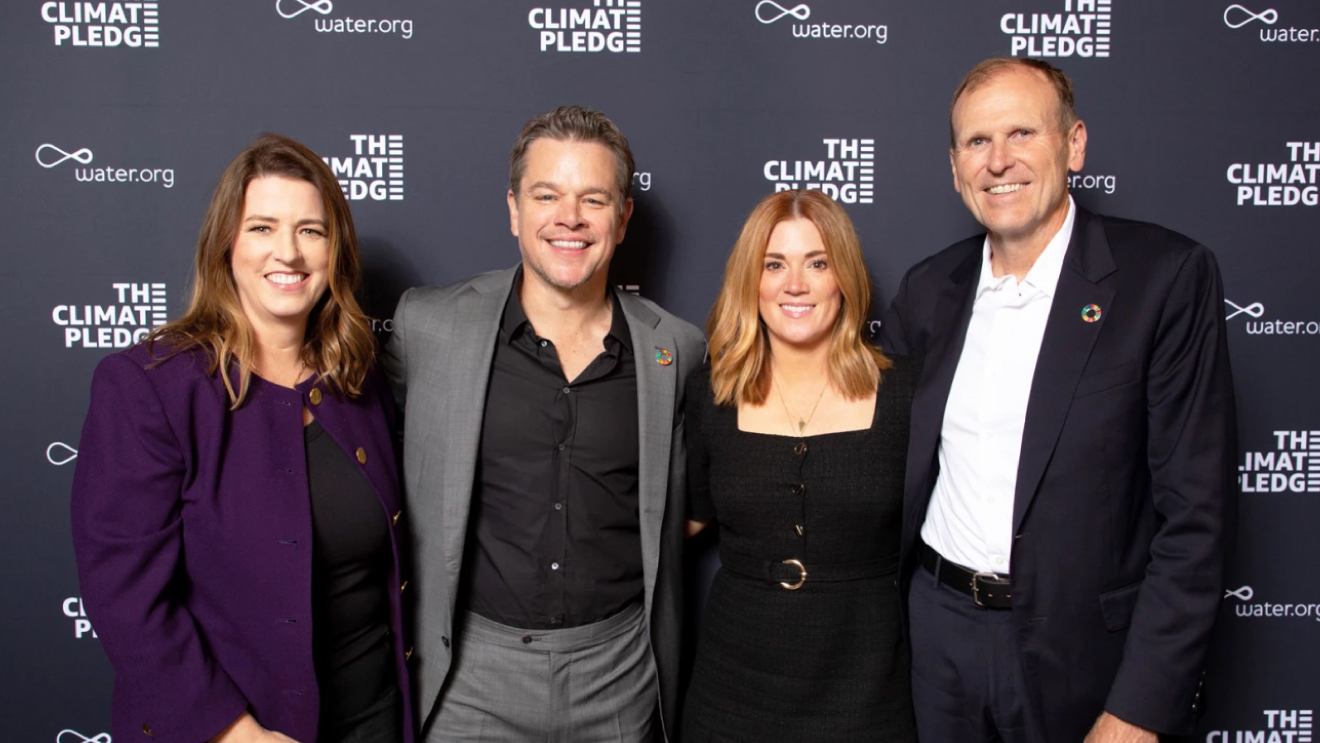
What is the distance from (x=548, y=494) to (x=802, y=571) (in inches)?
23.1

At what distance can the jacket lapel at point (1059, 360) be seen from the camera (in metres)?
1.59

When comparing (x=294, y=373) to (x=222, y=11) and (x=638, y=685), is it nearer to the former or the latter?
(x=638, y=685)

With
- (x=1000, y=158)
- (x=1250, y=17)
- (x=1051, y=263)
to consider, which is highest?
(x=1250, y=17)

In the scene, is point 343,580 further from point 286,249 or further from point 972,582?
point 972,582

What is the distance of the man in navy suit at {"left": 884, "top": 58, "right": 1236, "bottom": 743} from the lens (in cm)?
155

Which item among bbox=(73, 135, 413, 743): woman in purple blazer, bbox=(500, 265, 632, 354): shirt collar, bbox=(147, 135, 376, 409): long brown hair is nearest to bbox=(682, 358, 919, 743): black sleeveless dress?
bbox=(500, 265, 632, 354): shirt collar

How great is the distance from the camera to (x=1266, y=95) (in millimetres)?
2400

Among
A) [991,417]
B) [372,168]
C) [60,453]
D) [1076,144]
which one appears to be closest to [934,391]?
[991,417]

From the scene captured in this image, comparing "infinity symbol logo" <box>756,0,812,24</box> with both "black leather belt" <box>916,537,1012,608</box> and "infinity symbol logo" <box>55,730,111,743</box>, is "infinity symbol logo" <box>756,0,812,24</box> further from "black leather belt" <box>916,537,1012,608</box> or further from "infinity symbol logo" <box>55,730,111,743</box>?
"infinity symbol logo" <box>55,730,111,743</box>

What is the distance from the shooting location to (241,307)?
159cm

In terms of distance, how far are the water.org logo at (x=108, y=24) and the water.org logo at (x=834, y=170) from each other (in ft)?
5.67

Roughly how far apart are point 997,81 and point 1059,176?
0.80 ft

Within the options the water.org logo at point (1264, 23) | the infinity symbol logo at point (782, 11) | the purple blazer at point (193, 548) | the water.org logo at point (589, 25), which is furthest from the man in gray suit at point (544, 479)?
the water.org logo at point (1264, 23)

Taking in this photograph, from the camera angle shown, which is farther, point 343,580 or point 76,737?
point 76,737
